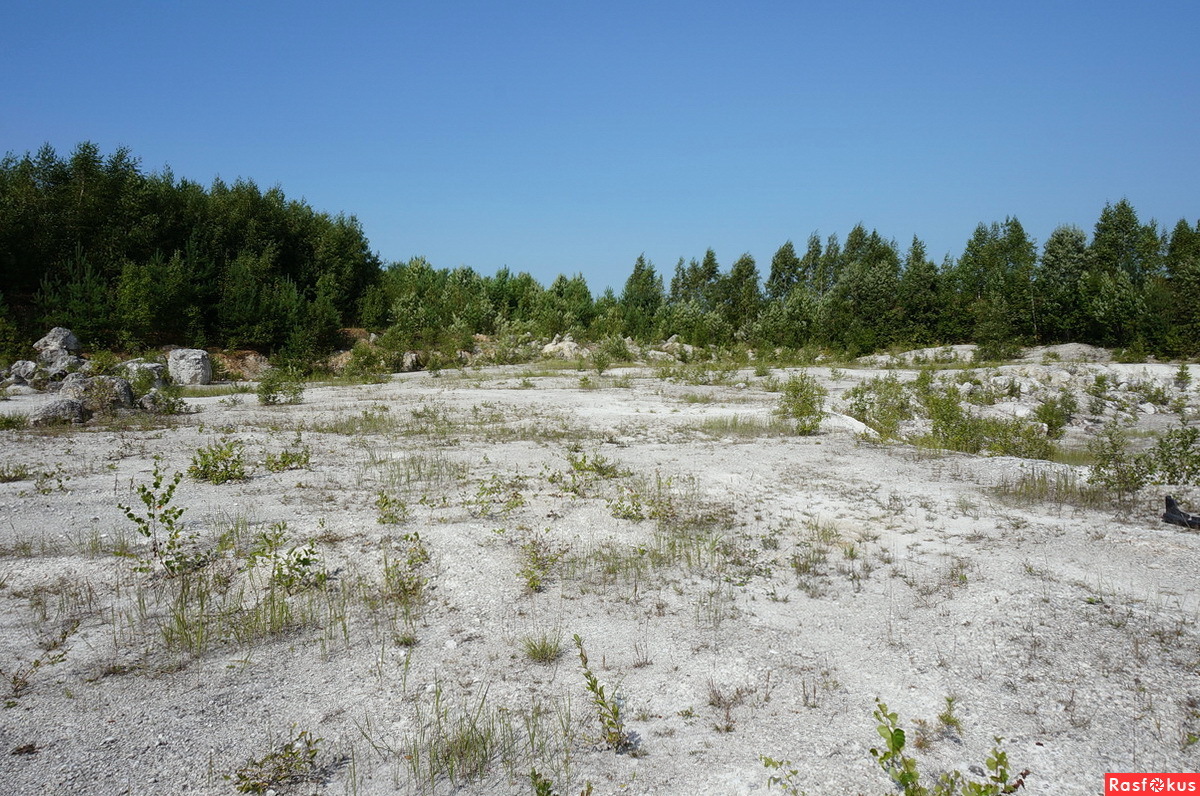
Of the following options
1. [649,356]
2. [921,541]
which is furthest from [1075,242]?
[921,541]

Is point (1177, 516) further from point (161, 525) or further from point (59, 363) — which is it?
point (59, 363)

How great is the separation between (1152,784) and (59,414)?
598 inches

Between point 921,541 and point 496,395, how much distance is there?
13.0m

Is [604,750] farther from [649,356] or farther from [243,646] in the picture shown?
[649,356]

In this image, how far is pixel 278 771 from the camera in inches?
121

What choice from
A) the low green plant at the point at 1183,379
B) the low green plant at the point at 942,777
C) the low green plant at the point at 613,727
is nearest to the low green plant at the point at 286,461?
the low green plant at the point at 613,727

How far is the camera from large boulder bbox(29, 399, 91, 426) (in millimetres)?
11383

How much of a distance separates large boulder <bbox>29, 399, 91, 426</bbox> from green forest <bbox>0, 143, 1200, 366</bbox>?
12396 millimetres

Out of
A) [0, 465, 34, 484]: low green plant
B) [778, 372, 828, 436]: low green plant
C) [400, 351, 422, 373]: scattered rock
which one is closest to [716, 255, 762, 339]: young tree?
[400, 351, 422, 373]: scattered rock

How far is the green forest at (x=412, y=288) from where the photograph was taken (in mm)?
24656

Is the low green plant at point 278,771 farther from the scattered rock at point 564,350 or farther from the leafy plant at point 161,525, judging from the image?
the scattered rock at point 564,350

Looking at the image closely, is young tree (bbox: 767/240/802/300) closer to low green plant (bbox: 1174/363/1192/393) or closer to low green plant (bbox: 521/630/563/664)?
low green plant (bbox: 1174/363/1192/393)

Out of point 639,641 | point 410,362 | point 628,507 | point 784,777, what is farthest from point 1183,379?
point 410,362

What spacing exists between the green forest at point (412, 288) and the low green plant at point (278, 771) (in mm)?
23570
